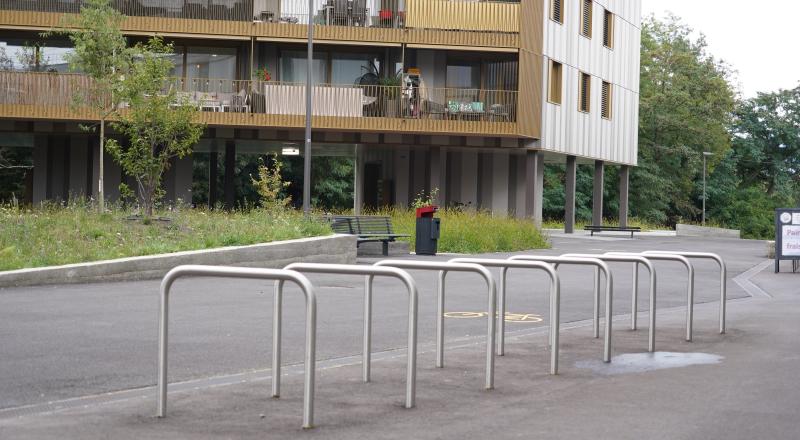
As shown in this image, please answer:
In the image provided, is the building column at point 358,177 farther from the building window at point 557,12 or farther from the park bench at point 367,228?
the park bench at point 367,228

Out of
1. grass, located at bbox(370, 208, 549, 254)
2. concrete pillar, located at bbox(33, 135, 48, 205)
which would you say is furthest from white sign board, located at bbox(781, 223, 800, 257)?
concrete pillar, located at bbox(33, 135, 48, 205)

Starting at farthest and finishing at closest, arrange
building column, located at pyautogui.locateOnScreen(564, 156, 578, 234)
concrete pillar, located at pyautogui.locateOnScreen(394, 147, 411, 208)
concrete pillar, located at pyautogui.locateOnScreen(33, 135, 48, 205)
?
building column, located at pyautogui.locateOnScreen(564, 156, 578, 234) < concrete pillar, located at pyautogui.locateOnScreen(394, 147, 411, 208) < concrete pillar, located at pyautogui.locateOnScreen(33, 135, 48, 205)

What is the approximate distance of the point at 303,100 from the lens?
39.6 m

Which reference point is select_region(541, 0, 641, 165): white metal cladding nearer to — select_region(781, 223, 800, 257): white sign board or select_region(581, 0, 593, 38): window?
select_region(581, 0, 593, 38): window

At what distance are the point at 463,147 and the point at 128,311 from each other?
2879 centimetres

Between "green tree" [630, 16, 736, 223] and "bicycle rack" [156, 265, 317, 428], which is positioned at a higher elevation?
"green tree" [630, 16, 736, 223]

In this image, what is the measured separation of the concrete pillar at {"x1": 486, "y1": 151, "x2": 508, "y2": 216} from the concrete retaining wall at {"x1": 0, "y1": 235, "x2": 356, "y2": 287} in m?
23.0

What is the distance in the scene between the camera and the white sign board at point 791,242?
25266 millimetres

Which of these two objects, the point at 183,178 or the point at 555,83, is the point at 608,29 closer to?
the point at 555,83

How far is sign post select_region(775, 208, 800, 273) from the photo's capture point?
25234mm

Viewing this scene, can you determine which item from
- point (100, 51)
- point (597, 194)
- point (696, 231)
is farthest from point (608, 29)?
point (100, 51)

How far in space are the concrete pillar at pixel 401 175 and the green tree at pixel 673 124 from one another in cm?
3350

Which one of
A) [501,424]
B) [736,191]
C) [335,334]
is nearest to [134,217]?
[335,334]

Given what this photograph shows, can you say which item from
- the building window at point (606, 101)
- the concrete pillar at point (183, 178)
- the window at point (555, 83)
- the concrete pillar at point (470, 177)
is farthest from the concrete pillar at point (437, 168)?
the concrete pillar at point (183, 178)
